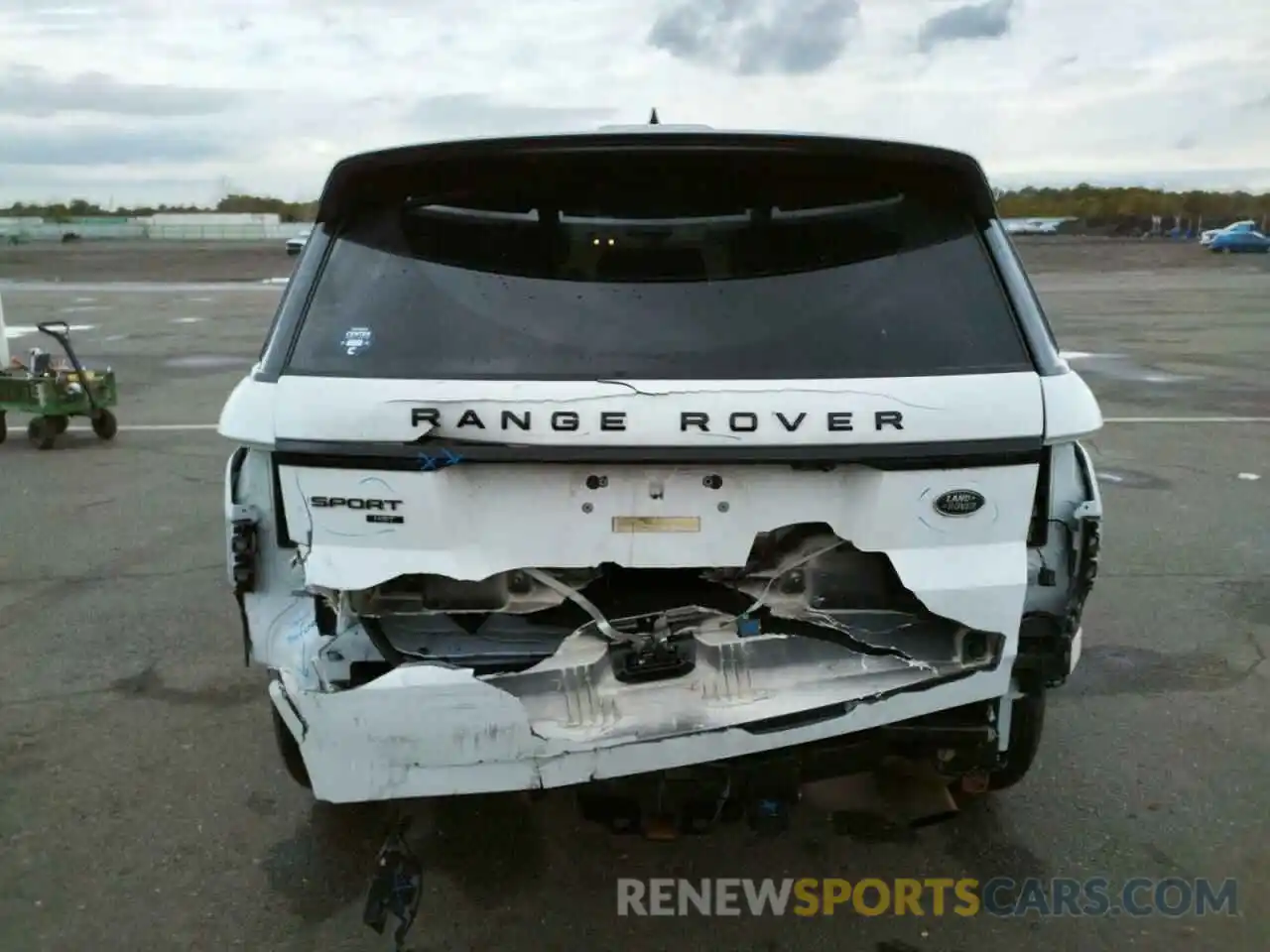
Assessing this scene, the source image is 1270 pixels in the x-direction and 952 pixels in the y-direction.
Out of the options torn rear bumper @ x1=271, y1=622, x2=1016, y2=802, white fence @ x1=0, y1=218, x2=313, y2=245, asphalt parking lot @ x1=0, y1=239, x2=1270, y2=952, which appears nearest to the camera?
torn rear bumper @ x1=271, y1=622, x2=1016, y2=802

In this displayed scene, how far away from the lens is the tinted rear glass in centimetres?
271

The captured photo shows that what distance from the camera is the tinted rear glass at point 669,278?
2711 mm

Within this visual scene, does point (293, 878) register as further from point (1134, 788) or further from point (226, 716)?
point (1134, 788)

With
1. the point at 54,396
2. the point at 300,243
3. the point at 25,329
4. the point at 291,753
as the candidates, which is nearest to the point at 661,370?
the point at 291,753

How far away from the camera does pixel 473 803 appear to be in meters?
3.67

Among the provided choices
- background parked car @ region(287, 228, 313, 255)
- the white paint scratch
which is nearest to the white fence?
background parked car @ region(287, 228, 313, 255)

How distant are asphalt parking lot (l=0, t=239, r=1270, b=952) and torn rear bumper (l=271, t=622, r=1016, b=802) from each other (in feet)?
2.26

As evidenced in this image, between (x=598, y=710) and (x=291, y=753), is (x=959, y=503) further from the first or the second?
(x=291, y=753)

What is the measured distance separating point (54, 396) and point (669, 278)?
7.59m

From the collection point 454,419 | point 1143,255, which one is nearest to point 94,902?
point 454,419

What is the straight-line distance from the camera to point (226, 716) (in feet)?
14.1

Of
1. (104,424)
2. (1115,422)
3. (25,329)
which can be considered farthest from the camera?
(25,329)

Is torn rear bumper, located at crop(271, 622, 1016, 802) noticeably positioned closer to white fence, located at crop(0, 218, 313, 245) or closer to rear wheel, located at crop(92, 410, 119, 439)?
rear wheel, located at crop(92, 410, 119, 439)

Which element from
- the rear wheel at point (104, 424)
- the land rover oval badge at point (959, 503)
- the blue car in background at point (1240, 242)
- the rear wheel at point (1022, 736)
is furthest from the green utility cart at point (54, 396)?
the blue car in background at point (1240, 242)
